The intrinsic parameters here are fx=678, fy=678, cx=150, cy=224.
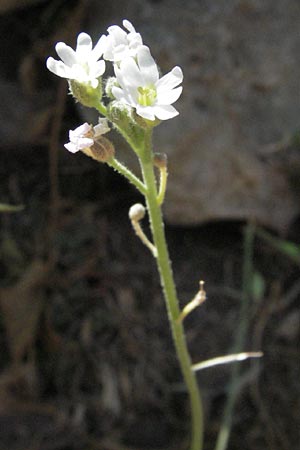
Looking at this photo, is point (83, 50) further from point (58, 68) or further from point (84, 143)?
point (84, 143)

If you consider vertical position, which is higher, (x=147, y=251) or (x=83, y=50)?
(x=83, y=50)

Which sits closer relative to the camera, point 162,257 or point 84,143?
point 84,143

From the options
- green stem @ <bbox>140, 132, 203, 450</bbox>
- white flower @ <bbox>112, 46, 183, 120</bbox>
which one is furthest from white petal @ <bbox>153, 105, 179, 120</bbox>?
green stem @ <bbox>140, 132, 203, 450</bbox>

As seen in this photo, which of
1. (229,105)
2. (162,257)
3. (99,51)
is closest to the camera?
(99,51)

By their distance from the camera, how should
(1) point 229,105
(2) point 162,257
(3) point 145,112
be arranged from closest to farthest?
(3) point 145,112 < (2) point 162,257 < (1) point 229,105

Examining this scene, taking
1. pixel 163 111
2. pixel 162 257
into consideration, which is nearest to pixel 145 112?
pixel 163 111

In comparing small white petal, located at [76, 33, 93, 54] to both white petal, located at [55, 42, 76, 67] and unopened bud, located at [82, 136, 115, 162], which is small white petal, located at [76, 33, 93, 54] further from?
unopened bud, located at [82, 136, 115, 162]

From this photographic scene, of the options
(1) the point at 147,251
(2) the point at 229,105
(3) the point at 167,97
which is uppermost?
(2) the point at 229,105

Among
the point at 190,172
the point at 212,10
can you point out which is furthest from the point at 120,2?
the point at 190,172

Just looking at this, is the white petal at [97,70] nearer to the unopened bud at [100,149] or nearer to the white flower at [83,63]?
the white flower at [83,63]
